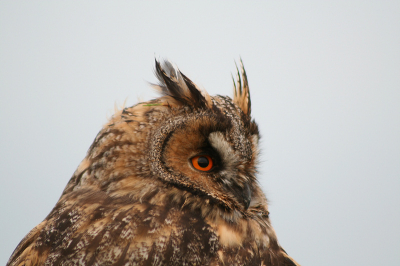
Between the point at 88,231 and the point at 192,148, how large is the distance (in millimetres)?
462

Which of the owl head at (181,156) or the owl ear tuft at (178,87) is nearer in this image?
the owl head at (181,156)

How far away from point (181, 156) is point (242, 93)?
535 millimetres

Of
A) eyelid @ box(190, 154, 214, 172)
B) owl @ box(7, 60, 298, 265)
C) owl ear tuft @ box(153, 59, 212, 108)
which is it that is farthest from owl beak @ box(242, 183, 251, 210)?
owl ear tuft @ box(153, 59, 212, 108)

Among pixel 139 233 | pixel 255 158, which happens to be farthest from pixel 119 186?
pixel 255 158

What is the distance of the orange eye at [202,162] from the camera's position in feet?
4.38

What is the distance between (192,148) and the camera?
4.33 feet

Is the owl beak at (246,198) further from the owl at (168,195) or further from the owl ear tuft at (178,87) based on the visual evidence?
the owl ear tuft at (178,87)

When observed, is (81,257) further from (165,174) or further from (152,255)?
(165,174)

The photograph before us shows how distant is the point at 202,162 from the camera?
1344 millimetres

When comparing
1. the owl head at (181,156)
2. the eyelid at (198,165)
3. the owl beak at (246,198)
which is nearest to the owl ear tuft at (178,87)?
the owl head at (181,156)

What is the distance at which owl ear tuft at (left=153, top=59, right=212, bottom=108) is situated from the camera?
1.41 m

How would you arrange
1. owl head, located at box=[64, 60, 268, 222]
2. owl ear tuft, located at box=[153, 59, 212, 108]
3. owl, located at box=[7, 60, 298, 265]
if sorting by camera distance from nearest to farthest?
1. owl, located at box=[7, 60, 298, 265]
2. owl head, located at box=[64, 60, 268, 222]
3. owl ear tuft, located at box=[153, 59, 212, 108]

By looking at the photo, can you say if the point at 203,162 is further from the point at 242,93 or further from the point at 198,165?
the point at 242,93

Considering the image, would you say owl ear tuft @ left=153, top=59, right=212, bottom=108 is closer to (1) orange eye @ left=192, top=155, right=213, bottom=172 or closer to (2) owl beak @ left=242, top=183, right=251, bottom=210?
(1) orange eye @ left=192, top=155, right=213, bottom=172
